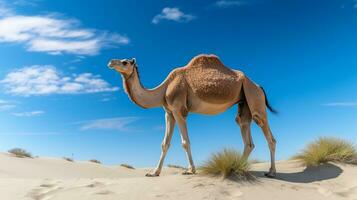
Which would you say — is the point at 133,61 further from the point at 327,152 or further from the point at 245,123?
the point at 327,152

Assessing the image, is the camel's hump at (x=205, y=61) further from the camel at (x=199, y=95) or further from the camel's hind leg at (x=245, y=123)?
the camel's hind leg at (x=245, y=123)

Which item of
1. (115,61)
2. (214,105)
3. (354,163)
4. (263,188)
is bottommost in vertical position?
(263,188)

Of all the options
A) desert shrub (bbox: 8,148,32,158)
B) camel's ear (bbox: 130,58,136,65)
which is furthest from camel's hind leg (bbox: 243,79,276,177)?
desert shrub (bbox: 8,148,32,158)

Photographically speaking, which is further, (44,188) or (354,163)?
(354,163)

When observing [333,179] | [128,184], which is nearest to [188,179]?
[128,184]

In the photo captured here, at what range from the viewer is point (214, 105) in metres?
12.0

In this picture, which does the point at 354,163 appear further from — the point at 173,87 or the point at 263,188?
the point at 173,87

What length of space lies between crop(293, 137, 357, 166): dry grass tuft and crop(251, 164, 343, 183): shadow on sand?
1.03 feet

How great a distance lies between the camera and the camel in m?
11.6

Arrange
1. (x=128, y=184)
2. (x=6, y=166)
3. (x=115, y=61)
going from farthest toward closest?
(x=6, y=166)
(x=115, y=61)
(x=128, y=184)

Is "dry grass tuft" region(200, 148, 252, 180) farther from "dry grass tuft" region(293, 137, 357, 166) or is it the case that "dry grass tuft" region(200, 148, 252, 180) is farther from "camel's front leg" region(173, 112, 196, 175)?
"dry grass tuft" region(293, 137, 357, 166)

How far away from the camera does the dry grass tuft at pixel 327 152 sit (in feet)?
43.8

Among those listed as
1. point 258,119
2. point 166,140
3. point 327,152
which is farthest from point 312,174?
point 166,140

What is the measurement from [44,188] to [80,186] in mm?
785
